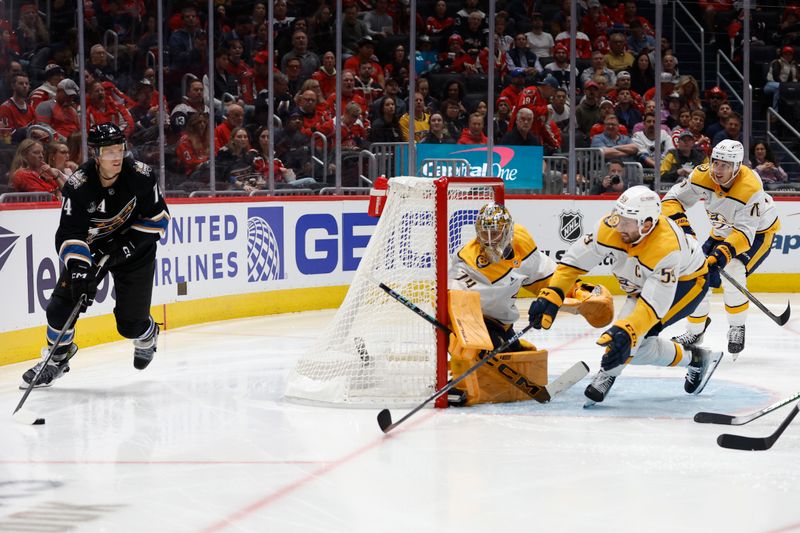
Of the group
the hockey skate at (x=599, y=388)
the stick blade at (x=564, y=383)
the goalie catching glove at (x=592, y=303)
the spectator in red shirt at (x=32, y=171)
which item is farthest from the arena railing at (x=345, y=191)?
the hockey skate at (x=599, y=388)

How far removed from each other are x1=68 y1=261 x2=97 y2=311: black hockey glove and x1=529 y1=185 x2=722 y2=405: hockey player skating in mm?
1879

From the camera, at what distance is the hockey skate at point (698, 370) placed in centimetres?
502

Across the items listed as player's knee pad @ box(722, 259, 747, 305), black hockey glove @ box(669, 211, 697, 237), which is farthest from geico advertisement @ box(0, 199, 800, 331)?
player's knee pad @ box(722, 259, 747, 305)

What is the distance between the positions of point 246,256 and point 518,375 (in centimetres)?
341

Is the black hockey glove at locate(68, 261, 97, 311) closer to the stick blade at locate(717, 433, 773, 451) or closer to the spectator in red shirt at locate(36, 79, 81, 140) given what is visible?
the spectator in red shirt at locate(36, 79, 81, 140)

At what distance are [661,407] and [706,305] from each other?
1.25 metres

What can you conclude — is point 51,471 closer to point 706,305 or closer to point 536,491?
point 536,491

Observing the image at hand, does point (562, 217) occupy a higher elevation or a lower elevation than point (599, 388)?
higher

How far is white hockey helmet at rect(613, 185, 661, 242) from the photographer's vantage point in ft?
15.0

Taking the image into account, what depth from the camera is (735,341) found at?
6.30 metres

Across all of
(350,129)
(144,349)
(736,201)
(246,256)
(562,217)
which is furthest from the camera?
(562,217)

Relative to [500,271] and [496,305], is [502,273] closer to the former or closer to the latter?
[500,271]

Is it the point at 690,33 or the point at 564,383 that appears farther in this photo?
the point at 690,33

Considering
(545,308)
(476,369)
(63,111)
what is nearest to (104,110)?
(63,111)
